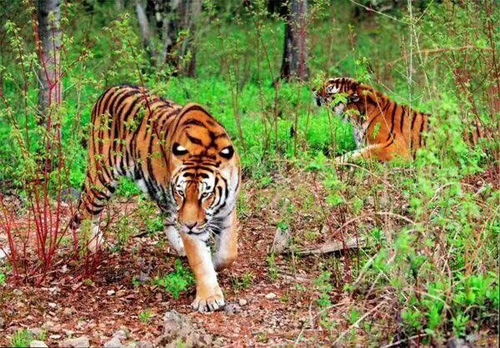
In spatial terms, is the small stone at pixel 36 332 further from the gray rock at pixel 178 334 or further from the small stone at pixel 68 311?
the gray rock at pixel 178 334

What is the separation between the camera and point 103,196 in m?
6.65

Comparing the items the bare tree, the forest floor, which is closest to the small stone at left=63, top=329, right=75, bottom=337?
the forest floor

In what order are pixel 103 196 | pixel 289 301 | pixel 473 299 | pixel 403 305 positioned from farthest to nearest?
pixel 103 196
pixel 289 301
pixel 403 305
pixel 473 299

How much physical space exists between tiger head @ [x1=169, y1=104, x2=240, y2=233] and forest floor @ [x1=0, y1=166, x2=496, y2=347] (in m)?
0.43

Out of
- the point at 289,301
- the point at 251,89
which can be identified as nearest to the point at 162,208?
the point at 289,301

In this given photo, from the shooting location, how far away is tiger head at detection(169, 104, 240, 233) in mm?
5527

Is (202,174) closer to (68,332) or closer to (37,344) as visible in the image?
(68,332)

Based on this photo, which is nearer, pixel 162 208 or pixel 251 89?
pixel 162 208

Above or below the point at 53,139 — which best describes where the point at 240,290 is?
below

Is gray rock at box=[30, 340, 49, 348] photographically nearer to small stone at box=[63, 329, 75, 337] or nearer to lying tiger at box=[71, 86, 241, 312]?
small stone at box=[63, 329, 75, 337]

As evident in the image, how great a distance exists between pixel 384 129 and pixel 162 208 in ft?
9.64

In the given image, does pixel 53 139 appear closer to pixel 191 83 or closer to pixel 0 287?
pixel 0 287

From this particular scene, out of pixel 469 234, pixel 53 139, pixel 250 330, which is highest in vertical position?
pixel 53 139

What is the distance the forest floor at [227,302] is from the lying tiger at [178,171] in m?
0.20
